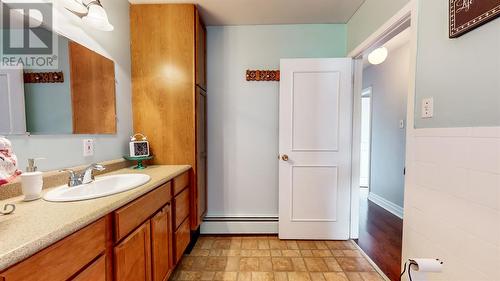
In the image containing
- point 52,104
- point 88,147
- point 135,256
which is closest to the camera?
point 135,256

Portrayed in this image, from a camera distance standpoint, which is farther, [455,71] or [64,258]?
[455,71]

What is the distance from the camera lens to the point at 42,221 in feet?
2.42

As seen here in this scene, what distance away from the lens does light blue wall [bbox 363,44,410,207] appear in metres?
2.84

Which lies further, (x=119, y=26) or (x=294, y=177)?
(x=294, y=177)

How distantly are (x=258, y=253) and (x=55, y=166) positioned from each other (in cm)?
171

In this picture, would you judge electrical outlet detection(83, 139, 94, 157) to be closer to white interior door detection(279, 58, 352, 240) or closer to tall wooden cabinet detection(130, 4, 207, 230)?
tall wooden cabinet detection(130, 4, 207, 230)

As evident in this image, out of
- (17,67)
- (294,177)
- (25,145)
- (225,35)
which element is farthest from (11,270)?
(225,35)

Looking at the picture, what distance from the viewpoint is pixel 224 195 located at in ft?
7.99

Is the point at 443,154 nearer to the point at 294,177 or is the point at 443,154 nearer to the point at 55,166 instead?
the point at 294,177

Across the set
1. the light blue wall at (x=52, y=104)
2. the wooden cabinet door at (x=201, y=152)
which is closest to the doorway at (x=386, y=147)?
the wooden cabinet door at (x=201, y=152)

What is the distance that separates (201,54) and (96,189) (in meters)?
1.52

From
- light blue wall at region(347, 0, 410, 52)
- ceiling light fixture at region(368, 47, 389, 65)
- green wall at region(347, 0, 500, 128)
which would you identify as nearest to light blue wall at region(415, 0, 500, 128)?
green wall at region(347, 0, 500, 128)

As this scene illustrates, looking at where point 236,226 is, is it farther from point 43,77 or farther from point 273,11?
point 273,11

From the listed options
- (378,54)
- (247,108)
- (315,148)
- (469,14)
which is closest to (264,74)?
(247,108)
